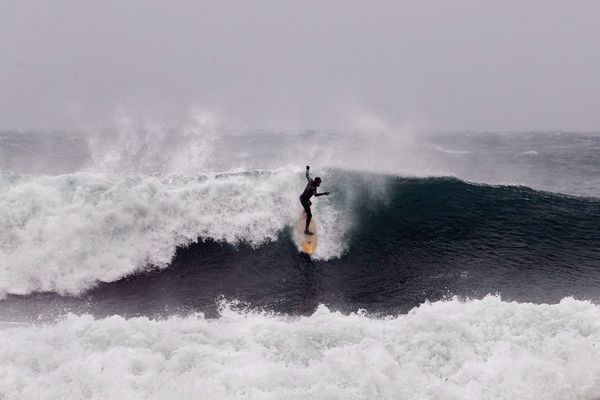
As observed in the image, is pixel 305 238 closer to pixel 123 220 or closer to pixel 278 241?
pixel 278 241

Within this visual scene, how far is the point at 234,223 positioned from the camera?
45.3 ft

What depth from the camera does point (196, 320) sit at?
8.65 metres

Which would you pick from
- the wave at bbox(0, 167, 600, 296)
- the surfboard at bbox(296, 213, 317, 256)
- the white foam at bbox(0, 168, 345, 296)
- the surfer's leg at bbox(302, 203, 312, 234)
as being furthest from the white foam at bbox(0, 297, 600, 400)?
the surfer's leg at bbox(302, 203, 312, 234)

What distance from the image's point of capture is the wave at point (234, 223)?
11.9 metres

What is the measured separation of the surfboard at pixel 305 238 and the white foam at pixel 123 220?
24 centimetres

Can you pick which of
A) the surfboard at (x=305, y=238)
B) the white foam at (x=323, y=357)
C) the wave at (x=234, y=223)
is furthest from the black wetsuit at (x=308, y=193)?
the white foam at (x=323, y=357)

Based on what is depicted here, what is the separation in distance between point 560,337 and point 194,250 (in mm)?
9280

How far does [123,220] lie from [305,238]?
531 cm

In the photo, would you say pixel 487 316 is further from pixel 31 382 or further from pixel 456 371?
pixel 31 382

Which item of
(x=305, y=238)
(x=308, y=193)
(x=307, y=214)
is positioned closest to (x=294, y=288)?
(x=305, y=238)

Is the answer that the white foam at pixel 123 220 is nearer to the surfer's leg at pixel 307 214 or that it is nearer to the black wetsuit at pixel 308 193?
the surfer's leg at pixel 307 214

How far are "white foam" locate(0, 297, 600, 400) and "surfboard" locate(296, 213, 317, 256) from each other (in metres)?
4.53

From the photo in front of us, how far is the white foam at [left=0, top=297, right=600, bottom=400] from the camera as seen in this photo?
6469 mm

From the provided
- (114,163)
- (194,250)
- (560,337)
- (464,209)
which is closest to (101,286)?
(194,250)
